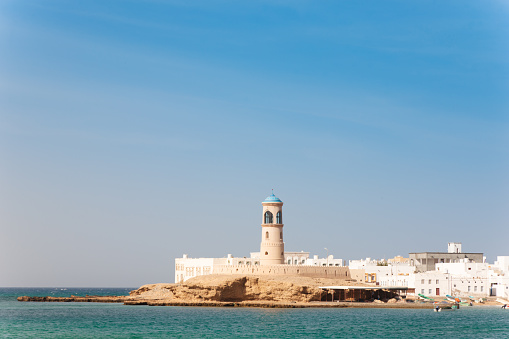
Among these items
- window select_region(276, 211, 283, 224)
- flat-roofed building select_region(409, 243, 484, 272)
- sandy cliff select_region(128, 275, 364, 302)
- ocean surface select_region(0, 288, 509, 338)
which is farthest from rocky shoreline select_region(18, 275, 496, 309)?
flat-roofed building select_region(409, 243, 484, 272)

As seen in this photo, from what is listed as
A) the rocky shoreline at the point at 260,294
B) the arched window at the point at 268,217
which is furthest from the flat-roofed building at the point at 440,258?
the arched window at the point at 268,217

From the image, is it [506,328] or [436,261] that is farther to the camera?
[436,261]

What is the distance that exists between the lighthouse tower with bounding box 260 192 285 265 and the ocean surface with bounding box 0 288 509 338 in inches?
449

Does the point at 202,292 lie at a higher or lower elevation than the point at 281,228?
lower

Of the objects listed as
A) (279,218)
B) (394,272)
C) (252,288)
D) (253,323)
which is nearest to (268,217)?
(279,218)

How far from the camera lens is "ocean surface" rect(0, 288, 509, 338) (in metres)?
63.3

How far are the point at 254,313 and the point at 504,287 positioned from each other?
34.6 metres

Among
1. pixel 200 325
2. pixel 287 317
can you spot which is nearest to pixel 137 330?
pixel 200 325

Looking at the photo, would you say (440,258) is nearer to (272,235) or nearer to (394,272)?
(394,272)

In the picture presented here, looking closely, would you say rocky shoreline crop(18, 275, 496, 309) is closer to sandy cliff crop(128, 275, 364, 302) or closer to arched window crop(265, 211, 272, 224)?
sandy cliff crop(128, 275, 364, 302)

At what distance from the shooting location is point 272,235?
100312mm

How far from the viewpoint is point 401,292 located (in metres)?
101

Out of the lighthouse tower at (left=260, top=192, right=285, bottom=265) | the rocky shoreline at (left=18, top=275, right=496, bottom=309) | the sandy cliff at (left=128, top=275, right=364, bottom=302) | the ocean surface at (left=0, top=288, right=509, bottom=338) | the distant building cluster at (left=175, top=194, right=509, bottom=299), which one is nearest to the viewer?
the ocean surface at (left=0, top=288, right=509, bottom=338)

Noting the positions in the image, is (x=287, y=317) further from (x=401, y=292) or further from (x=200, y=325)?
(x=401, y=292)
